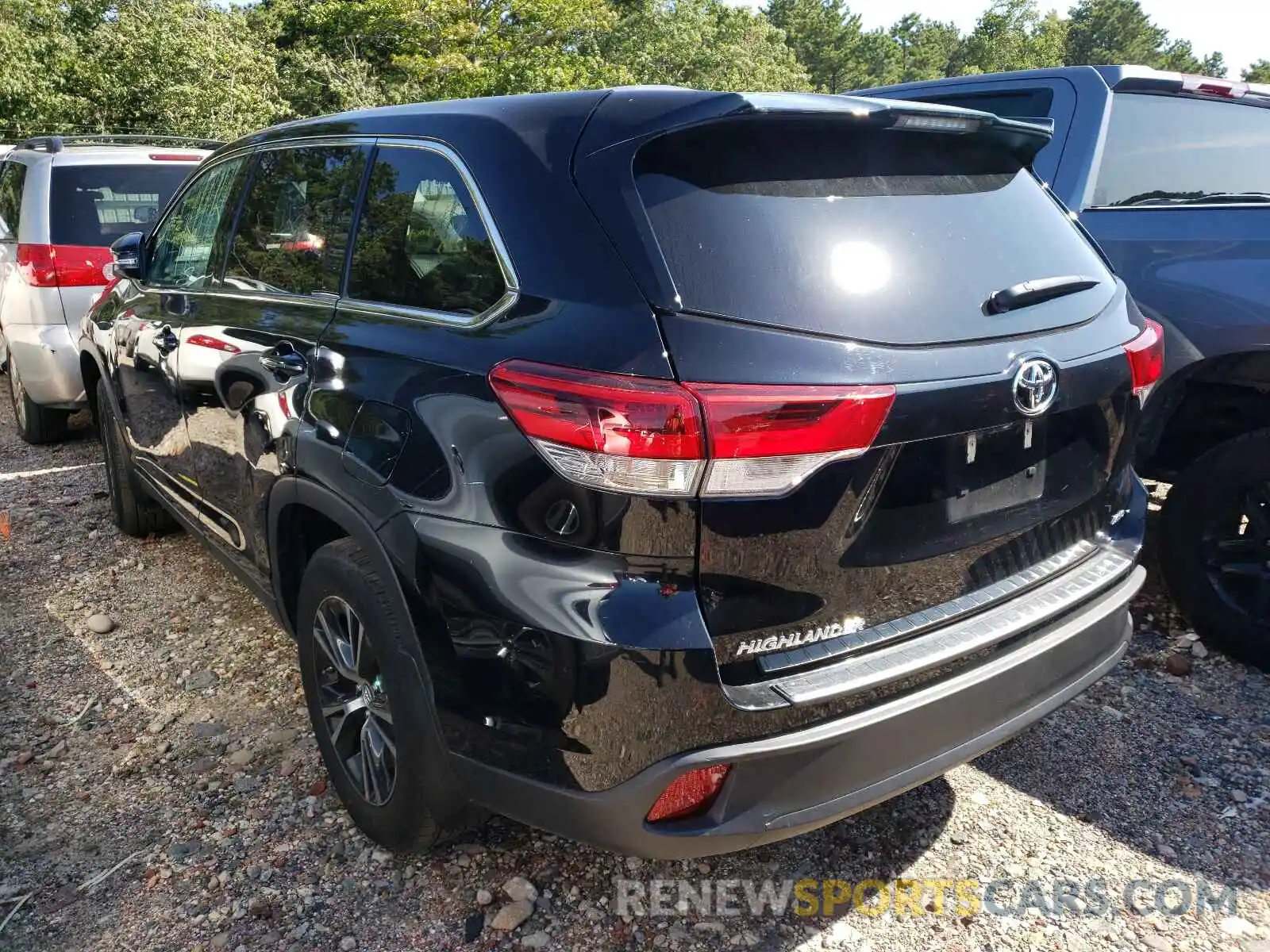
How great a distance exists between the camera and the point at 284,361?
2445 millimetres

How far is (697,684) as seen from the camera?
1622 millimetres

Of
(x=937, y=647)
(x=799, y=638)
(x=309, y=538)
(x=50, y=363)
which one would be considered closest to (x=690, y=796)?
(x=799, y=638)

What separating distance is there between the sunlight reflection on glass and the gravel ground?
4.77 feet

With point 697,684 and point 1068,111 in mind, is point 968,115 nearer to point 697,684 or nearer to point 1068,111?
point 697,684

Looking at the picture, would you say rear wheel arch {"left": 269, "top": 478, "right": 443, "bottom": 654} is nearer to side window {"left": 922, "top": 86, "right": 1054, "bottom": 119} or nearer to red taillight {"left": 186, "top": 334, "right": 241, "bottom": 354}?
red taillight {"left": 186, "top": 334, "right": 241, "bottom": 354}

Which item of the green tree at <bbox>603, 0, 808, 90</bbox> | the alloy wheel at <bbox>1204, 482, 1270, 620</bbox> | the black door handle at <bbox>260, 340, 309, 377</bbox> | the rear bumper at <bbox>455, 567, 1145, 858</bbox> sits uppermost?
the green tree at <bbox>603, 0, 808, 90</bbox>

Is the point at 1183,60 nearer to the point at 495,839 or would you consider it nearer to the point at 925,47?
the point at 925,47

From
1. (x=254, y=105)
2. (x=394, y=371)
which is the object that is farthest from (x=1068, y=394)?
(x=254, y=105)

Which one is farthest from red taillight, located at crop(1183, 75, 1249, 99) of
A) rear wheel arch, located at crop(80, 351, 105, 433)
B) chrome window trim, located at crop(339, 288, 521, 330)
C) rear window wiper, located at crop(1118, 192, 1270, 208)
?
rear wheel arch, located at crop(80, 351, 105, 433)

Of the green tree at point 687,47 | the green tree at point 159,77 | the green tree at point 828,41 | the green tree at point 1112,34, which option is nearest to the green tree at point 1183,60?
the green tree at point 1112,34

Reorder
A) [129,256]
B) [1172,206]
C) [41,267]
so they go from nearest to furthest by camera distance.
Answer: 1. [1172,206]
2. [129,256]
3. [41,267]

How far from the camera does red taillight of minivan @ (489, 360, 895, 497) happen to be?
158 cm

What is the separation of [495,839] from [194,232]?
2508 millimetres

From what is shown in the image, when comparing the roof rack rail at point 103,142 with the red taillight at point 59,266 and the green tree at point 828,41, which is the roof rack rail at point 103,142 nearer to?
the red taillight at point 59,266
